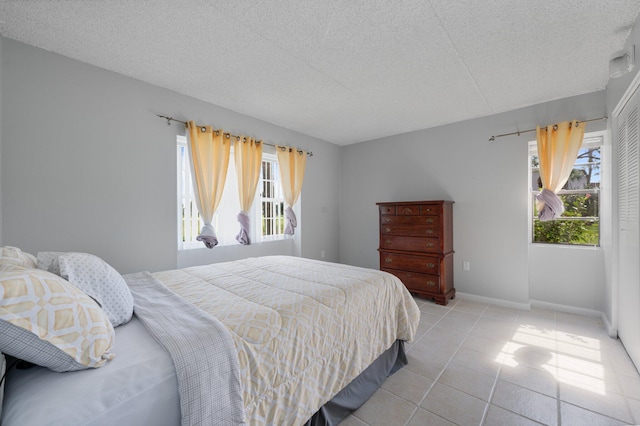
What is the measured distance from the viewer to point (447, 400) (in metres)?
1.72

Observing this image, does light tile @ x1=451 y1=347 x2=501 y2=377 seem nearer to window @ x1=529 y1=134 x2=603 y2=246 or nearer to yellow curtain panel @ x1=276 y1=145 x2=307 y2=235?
window @ x1=529 y1=134 x2=603 y2=246

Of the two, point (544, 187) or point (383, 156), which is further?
point (383, 156)

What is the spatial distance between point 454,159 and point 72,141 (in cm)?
420

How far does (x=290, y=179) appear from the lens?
13.0 ft

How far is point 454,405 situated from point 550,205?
8.32 feet

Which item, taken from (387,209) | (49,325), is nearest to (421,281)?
(387,209)

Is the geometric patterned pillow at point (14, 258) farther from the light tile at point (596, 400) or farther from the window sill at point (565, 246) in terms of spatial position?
the window sill at point (565, 246)

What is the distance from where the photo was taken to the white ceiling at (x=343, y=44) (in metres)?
1.69

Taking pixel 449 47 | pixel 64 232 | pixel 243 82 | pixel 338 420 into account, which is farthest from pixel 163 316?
pixel 449 47

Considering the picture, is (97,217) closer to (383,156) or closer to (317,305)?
(317,305)

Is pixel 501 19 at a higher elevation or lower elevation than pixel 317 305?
higher

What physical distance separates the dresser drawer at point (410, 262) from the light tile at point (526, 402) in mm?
1693

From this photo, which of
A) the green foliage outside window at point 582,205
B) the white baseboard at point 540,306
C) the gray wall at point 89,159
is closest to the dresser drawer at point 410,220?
the white baseboard at point 540,306

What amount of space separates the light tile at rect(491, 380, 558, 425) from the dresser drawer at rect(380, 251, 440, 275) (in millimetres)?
1693
